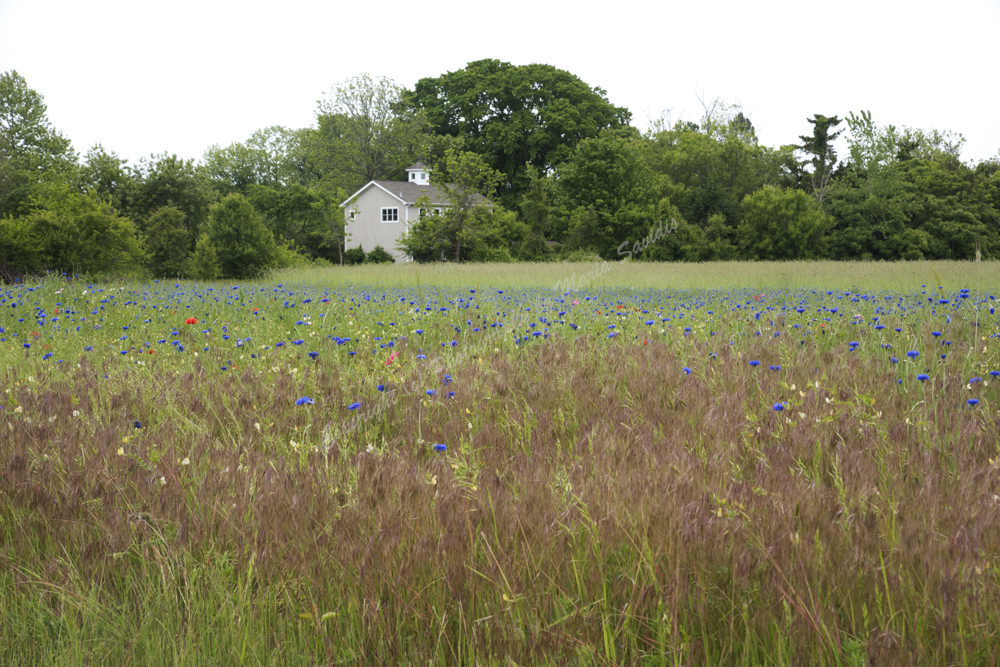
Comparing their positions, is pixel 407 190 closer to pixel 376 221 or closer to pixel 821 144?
pixel 376 221

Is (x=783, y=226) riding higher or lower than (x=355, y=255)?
higher

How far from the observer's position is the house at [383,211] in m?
50.3

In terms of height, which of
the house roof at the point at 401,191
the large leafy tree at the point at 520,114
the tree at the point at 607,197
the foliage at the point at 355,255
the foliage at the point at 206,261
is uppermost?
the large leafy tree at the point at 520,114

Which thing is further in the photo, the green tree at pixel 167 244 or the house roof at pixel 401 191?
the house roof at pixel 401 191

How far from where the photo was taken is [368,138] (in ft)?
183

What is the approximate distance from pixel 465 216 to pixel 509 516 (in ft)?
107

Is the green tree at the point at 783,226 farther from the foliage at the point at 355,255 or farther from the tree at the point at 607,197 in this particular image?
→ the foliage at the point at 355,255

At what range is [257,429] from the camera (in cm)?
280

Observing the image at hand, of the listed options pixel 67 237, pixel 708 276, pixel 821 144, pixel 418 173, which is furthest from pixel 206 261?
A: pixel 821 144

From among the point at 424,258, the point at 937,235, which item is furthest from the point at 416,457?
the point at 937,235

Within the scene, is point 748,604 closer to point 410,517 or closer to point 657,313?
point 410,517

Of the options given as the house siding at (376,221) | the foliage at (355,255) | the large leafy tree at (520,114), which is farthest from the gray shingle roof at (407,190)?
the foliage at (355,255)

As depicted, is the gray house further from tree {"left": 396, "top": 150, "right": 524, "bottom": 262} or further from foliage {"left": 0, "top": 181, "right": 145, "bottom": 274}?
foliage {"left": 0, "top": 181, "right": 145, "bottom": 274}

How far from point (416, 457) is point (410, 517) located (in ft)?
2.28
